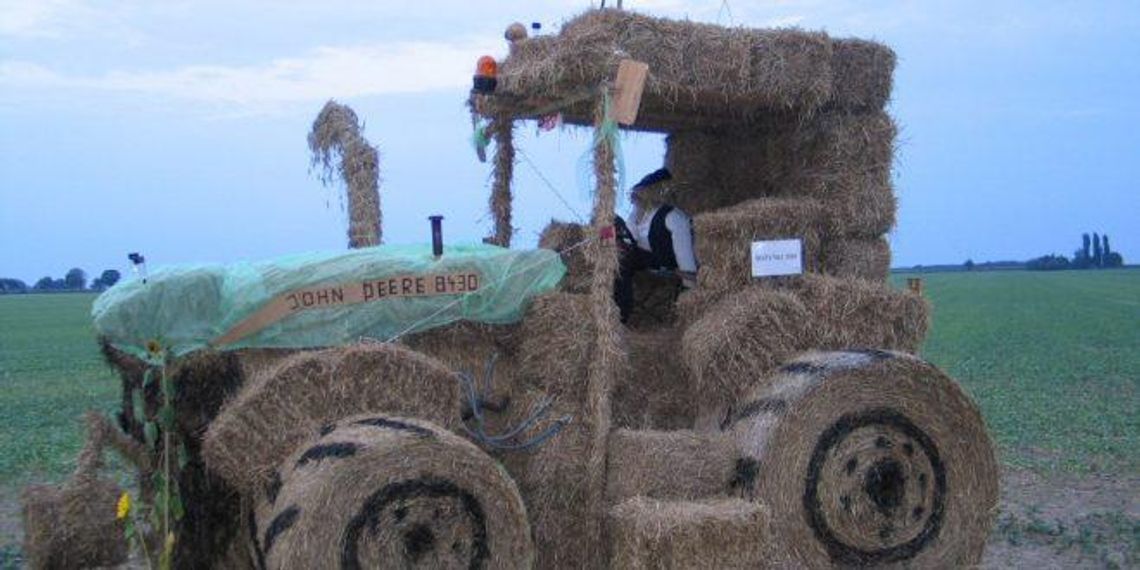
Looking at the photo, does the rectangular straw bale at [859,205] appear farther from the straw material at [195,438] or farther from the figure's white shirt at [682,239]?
the straw material at [195,438]

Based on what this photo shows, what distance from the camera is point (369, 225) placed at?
8008mm

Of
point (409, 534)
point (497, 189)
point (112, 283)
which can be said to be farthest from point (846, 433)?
point (112, 283)

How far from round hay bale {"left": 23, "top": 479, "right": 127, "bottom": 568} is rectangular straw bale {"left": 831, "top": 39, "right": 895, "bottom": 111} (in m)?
4.25

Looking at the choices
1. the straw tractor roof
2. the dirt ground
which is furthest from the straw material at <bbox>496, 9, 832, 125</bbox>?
the dirt ground

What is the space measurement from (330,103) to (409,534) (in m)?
3.90

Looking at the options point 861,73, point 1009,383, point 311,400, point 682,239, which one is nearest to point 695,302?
point 682,239

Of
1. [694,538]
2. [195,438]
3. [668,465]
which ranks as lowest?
[694,538]

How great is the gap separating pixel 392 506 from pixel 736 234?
2.45 meters

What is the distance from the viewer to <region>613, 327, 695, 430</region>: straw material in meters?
6.81

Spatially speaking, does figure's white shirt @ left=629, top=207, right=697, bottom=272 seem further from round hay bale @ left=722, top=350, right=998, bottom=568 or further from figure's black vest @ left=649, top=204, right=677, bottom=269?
round hay bale @ left=722, top=350, right=998, bottom=568

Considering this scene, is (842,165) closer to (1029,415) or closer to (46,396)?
(1029,415)

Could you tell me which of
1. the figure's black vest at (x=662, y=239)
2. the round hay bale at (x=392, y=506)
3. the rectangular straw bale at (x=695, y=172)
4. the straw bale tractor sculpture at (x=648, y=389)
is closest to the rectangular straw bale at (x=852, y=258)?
the straw bale tractor sculpture at (x=648, y=389)

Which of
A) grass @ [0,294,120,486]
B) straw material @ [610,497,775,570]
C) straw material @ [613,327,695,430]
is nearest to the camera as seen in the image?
straw material @ [610,497,775,570]

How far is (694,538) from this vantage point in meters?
5.59
